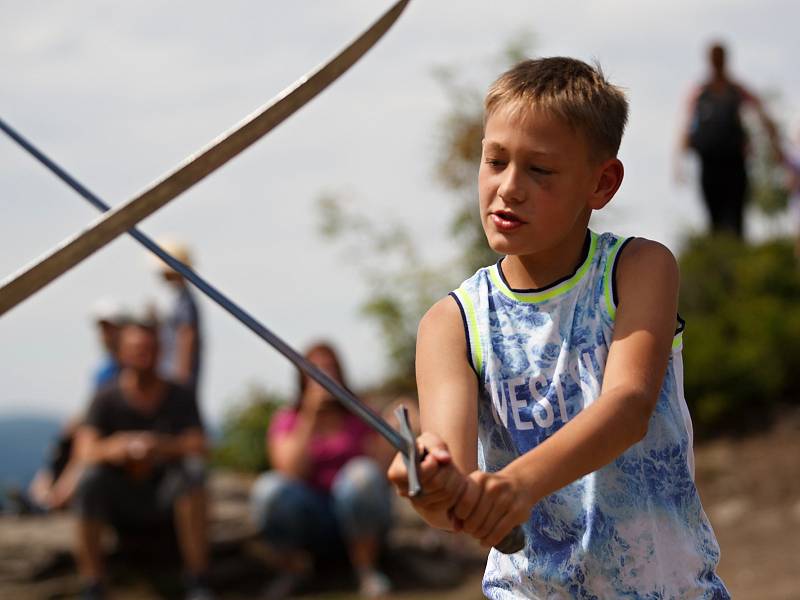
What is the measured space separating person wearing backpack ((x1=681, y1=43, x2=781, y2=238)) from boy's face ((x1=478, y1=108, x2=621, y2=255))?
28.5 feet

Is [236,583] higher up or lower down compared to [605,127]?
lower down

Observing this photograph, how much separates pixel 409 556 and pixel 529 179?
6.45 m

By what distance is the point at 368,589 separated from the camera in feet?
25.9

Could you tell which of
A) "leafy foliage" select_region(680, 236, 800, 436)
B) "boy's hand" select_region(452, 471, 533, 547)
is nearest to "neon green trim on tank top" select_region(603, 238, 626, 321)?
"boy's hand" select_region(452, 471, 533, 547)

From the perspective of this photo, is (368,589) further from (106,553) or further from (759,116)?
(759,116)

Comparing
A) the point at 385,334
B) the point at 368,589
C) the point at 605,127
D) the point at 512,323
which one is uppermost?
the point at 385,334

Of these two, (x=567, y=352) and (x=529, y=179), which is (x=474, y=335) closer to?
(x=567, y=352)

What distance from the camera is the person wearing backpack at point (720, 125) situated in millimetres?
10961

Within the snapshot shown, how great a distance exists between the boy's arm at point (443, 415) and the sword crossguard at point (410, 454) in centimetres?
2

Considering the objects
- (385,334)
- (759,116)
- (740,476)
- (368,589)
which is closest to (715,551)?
(368,589)

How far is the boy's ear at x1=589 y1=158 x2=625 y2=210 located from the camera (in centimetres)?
260

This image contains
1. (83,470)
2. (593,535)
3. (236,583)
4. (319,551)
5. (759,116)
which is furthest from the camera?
(759,116)

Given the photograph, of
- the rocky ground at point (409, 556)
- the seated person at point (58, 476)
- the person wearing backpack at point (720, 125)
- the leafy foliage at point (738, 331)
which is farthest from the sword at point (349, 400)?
the person wearing backpack at point (720, 125)

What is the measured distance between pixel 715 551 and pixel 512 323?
0.59 m
